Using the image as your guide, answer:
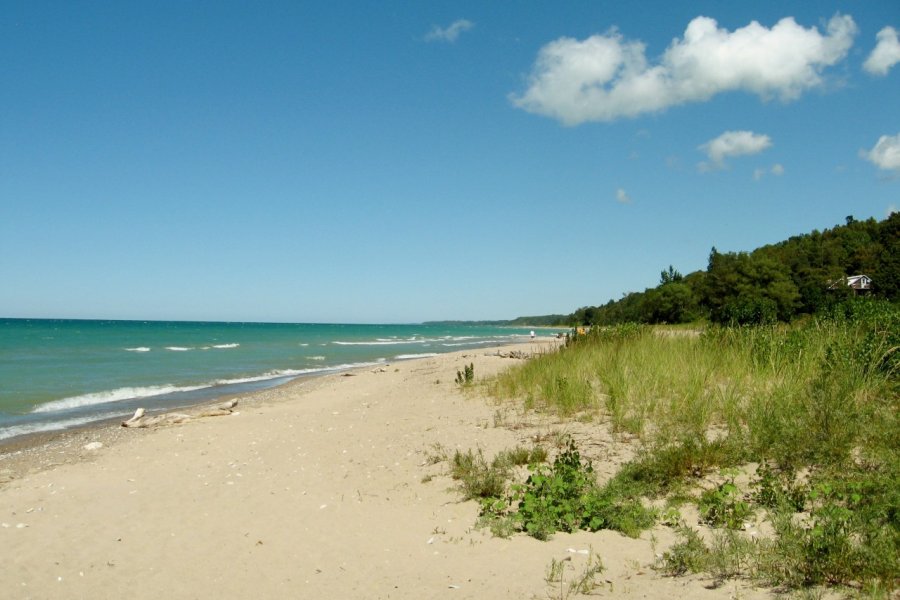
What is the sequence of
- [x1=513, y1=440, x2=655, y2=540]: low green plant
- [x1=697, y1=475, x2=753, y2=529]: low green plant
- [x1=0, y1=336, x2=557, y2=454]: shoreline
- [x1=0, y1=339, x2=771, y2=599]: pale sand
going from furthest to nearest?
1. [x1=0, y1=336, x2=557, y2=454]: shoreline
2. [x1=513, y1=440, x2=655, y2=540]: low green plant
3. [x1=697, y1=475, x2=753, y2=529]: low green plant
4. [x1=0, y1=339, x2=771, y2=599]: pale sand

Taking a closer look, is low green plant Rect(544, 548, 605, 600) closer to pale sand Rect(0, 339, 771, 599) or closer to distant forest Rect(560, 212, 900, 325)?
pale sand Rect(0, 339, 771, 599)

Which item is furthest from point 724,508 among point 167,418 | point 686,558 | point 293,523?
point 167,418

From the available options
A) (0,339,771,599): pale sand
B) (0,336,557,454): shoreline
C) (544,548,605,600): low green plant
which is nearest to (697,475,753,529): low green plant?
(0,339,771,599): pale sand

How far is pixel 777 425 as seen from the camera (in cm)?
616

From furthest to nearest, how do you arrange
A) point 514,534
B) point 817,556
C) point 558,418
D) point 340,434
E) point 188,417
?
point 188,417, point 340,434, point 558,418, point 514,534, point 817,556

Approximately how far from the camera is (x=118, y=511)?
22.5 ft

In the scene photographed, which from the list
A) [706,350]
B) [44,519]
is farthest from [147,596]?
[706,350]

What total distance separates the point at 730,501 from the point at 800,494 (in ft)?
1.84

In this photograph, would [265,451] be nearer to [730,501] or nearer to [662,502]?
[662,502]

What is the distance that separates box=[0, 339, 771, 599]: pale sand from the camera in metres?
4.62

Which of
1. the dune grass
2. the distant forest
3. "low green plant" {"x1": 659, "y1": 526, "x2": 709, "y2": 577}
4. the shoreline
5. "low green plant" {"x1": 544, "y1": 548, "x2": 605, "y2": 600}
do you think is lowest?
the shoreline

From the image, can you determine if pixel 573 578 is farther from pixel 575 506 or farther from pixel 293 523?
pixel 293 523

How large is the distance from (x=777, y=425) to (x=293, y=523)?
518cm

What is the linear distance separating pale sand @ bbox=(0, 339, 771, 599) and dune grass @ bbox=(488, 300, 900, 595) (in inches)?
18.0
